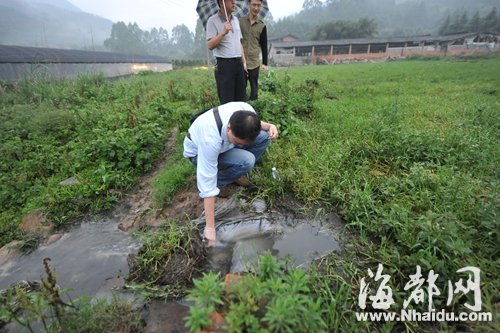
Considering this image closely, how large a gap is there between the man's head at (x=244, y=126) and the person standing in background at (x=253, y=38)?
2833mm

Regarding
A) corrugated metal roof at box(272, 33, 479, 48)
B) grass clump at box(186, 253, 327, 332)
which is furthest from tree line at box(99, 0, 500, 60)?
grass clump at box(186, 253, 327, 332)

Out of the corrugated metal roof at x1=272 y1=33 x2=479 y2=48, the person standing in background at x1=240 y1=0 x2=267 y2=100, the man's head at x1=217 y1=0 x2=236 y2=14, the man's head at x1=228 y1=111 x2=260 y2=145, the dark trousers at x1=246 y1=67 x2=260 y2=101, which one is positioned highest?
the corrugated metal roof at x1=272 y1=33 x2=479 y2=48

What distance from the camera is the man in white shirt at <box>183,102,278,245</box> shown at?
2455 mm

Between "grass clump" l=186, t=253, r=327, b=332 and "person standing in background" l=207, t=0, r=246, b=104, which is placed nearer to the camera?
"grass clump" l=186, t=253, r=327, b=332

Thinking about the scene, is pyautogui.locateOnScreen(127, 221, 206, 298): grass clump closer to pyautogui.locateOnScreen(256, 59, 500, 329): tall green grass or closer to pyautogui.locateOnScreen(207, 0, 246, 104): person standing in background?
pyautogui.locateOnScreen(256, 59, 500, 329): tall green grass

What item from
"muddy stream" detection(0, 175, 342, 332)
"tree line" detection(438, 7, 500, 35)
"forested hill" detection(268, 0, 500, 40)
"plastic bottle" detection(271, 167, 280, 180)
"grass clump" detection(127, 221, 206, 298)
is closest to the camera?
"grass clump" detection(127, 221, 206, 298)

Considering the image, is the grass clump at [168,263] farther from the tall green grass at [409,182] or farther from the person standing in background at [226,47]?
the person standing in background at [226,47]

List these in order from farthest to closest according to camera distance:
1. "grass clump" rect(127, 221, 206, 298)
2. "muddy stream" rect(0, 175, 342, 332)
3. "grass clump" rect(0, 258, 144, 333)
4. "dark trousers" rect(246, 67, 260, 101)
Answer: "dark trousers" rect(246, 67, 260, 101), "muddy stream" rect(0, 175, 342, 332), "grass clump" rect(127, 221, 206, 298), "grass clump" rect(0, 258, 144, 333)

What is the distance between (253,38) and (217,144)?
323 centimetres

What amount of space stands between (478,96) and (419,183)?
6.08 m

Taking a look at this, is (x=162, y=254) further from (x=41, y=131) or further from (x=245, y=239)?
(x=41, y=131)

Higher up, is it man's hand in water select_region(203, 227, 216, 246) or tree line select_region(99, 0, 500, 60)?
tree line select_region(99, 0, 500, 60)

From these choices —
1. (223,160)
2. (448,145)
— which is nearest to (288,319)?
(223,160)

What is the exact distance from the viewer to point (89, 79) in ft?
32.2
